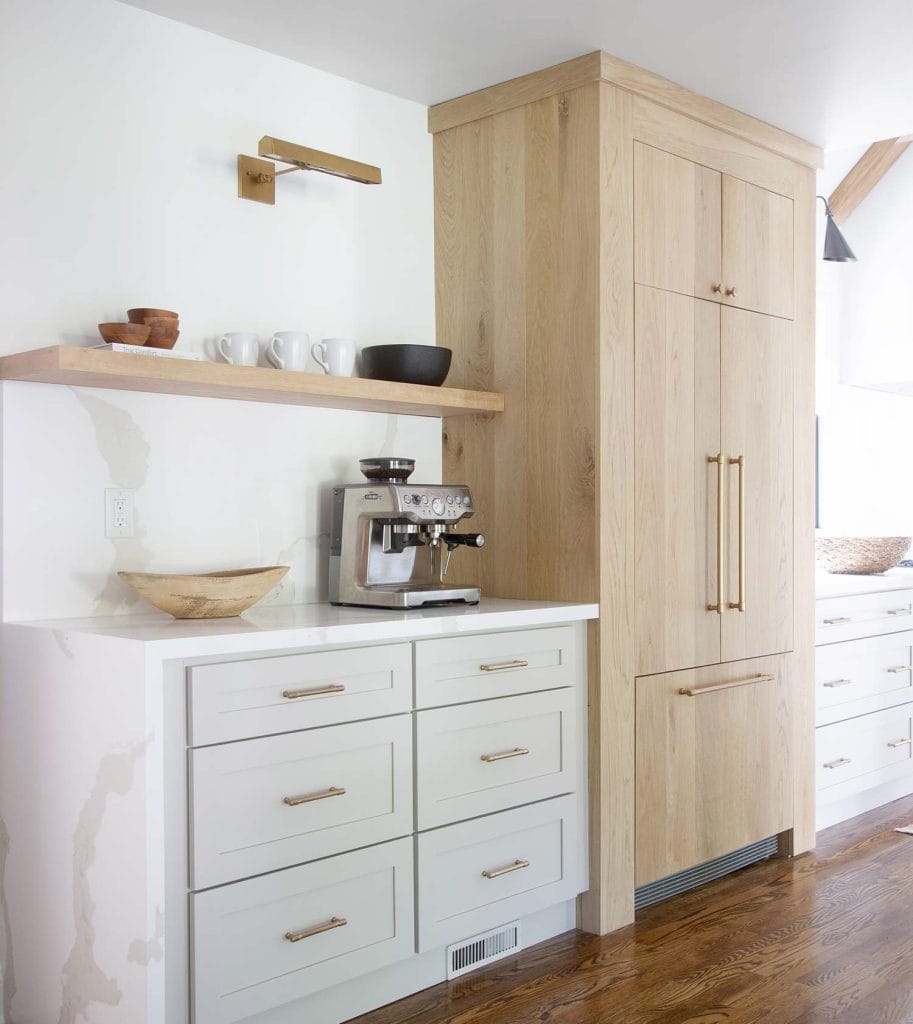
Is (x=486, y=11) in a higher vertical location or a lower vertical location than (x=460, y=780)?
higher

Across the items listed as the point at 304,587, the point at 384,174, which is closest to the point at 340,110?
the point at 384,174

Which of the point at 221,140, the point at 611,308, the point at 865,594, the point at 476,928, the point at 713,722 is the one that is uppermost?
the point at 221,140

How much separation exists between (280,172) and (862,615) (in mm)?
2578

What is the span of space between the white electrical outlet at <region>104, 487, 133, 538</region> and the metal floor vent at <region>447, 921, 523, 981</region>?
1.25 meters

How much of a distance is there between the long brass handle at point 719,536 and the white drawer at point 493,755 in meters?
0.64

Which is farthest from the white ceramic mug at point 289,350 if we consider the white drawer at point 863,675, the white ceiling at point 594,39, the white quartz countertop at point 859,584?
the white drawer at point 863,675

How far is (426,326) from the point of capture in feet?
11.0

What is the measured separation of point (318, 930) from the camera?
2289mm

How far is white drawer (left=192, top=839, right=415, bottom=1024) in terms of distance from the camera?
6.97ft

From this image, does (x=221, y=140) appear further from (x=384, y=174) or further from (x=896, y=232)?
(x=896, y=232)

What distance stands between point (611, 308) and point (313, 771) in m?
1.47

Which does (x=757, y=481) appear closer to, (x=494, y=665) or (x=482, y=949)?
(x=494, y=665)

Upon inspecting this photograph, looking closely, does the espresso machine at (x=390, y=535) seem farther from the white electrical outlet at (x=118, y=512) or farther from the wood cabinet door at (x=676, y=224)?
the wood cabinet door at (x=676, y=224)

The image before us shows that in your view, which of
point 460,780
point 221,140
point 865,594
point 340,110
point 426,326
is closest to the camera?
point 460,780
